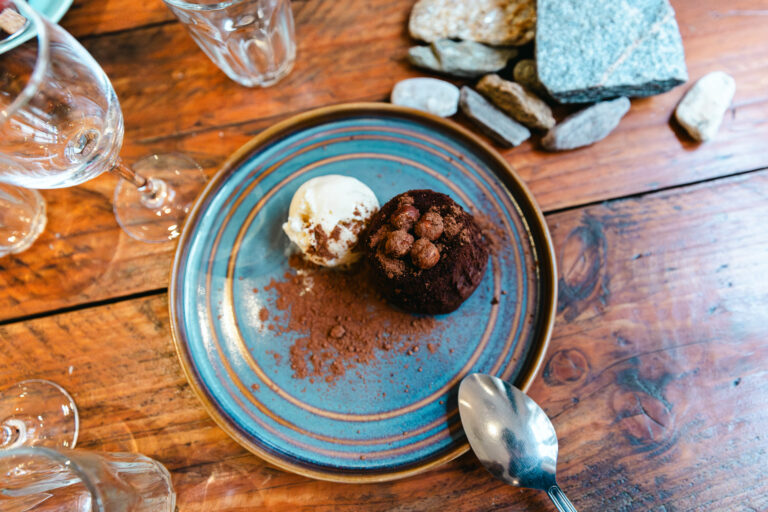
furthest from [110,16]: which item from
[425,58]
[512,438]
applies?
[512,438]

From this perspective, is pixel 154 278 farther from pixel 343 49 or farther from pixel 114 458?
pixel 343 49

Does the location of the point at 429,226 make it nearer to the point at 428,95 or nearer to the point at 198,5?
the point at 428,95

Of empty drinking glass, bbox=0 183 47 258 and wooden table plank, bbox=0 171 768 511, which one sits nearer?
wooden table plank, bbox=0 171 768 511

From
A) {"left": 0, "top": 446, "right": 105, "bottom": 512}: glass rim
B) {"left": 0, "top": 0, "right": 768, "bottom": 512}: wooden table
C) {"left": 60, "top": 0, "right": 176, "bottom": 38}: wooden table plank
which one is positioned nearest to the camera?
{"left": 0, "top": 446, "right": 105, "bottom": 512}: glass rim

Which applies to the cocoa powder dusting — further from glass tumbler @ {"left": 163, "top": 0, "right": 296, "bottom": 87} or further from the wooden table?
glass tumbler @ {"left": 163, "top": 0, "right": 296, "bottom": 87}

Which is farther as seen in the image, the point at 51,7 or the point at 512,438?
the point at 51,7

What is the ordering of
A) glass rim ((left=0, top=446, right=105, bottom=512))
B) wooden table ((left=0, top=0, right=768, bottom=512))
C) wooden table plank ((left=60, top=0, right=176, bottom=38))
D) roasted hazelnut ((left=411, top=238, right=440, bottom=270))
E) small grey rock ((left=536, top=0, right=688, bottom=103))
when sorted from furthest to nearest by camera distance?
wooden table plank ((left=60, top=0, right=176, bottom=38))
small grey rock ((left=536, top=0, right=688, bottom=103))
wooden table ((left=0, top=0, right=768, bottom=512))
roasted hazelnut ((left=411, top=238, right=440, bottom=270))
glass rim ((left=0, top=446, right=105, bottom=512))

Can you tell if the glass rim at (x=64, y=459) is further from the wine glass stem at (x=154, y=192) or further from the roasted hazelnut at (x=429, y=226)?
the roasted hazelnut at (x=429, y=226)

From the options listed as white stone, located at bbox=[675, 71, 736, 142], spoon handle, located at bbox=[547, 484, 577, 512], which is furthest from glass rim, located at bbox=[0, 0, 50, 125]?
white stone, located at bbox=[675, 71, 736, 142]
